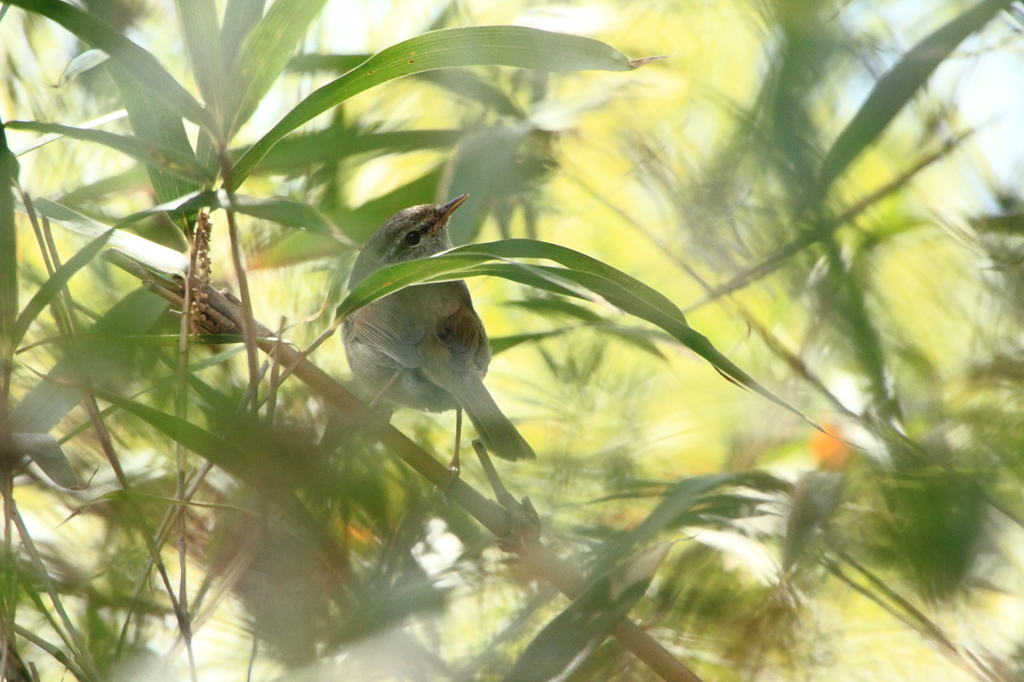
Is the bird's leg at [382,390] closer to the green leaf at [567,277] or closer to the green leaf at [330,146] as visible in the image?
the green leaf at [330,146]

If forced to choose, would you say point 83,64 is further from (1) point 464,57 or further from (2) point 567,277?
(2) point 567,277

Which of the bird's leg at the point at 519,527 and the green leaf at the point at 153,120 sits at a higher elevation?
the green leaf at the point at 153,120

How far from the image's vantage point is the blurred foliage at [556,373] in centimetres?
156

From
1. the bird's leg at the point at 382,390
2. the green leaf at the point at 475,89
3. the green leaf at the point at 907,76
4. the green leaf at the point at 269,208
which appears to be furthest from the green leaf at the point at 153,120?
the green leaf at the point at 907,76

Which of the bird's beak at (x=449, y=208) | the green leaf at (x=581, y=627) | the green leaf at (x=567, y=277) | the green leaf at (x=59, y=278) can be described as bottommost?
the green leaf at (x=581, y=627)

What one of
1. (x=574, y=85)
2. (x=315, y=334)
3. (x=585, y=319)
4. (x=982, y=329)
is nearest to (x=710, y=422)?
(x=585, y=319)

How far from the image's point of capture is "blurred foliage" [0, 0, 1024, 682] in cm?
156

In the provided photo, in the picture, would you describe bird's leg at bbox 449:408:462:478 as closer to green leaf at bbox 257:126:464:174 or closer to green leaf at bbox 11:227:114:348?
green leaf at bbox 257:126:464:174

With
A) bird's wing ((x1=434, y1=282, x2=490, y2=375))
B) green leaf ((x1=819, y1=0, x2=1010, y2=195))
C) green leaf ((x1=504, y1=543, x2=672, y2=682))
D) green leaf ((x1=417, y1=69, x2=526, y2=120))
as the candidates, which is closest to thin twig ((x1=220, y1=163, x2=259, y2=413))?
green leaf ((x1=504, y1=543, x2=672, y2=682))

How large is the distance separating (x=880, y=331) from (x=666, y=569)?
86 cm

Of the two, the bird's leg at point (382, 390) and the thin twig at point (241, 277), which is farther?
the bird's leg at point (382, 390)

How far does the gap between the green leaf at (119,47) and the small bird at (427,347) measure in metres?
1.12

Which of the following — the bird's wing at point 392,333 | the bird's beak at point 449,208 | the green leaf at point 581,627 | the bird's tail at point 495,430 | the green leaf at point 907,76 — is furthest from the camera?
the bird's wing at point 392,333

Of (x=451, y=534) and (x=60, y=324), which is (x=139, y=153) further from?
(x=451, y=534)
